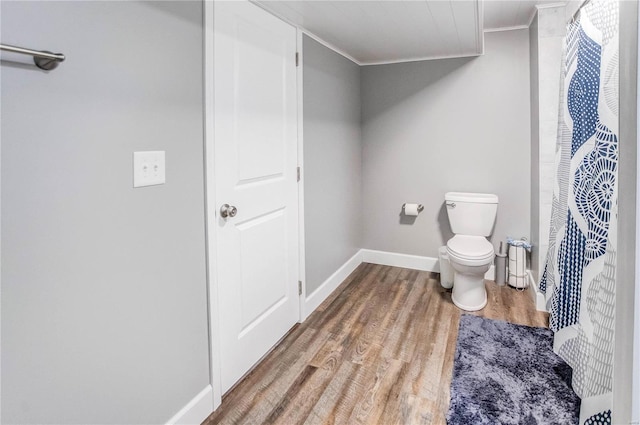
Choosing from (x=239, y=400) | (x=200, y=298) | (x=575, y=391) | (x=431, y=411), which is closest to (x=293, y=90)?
(x=200, y=298)

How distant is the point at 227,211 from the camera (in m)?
1.73

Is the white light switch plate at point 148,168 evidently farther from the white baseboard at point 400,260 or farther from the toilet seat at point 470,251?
the white baseboard at point 400,260

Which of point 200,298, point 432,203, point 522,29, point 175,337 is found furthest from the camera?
point 432,203

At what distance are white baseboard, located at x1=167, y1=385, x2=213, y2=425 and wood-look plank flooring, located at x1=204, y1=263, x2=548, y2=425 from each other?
0.05 meters

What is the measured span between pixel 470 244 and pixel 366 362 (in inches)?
50.1

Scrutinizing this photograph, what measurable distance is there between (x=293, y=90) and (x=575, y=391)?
2.13m

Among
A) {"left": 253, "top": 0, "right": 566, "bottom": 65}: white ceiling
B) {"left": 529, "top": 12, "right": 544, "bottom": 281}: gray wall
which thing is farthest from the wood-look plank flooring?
{"left": 253, "top": 0, "right": 566, "bottom": 65}: white ceiling

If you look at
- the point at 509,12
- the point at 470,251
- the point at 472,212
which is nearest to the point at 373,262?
the point at 472,212

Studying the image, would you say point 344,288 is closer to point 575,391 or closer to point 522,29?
point 575,391

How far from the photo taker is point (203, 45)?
5.10 feet

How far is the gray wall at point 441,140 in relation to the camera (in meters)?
3.07

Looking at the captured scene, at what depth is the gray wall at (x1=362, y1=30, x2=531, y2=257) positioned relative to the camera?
3074mm

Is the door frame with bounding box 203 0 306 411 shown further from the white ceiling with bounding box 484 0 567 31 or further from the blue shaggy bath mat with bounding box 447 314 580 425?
the white ceiling with bounding box 484 0 567 31

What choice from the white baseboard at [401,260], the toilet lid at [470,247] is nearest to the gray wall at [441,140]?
the white baseboard at [401,260]
